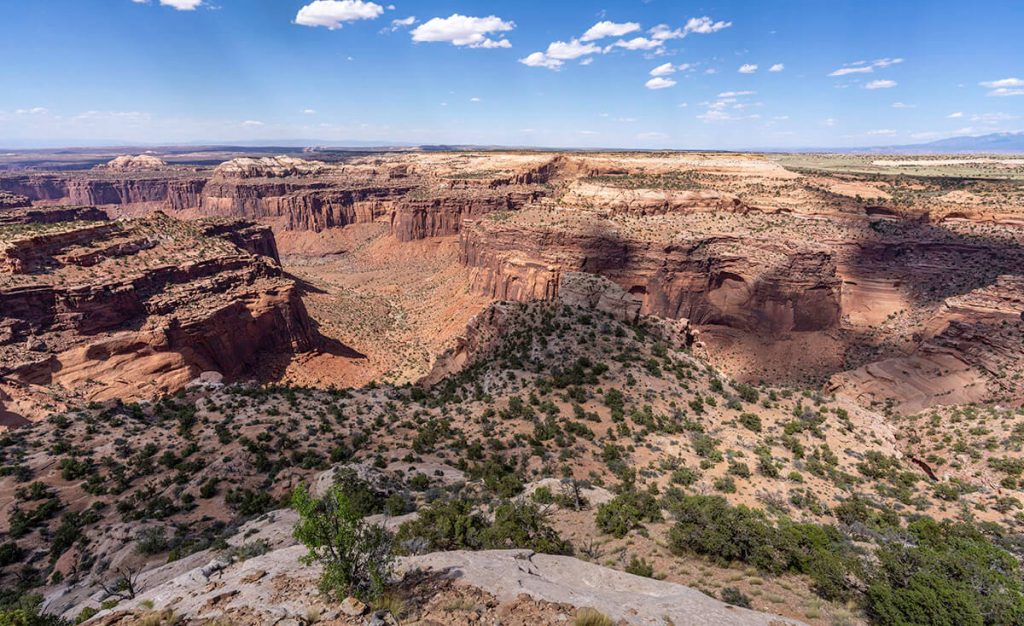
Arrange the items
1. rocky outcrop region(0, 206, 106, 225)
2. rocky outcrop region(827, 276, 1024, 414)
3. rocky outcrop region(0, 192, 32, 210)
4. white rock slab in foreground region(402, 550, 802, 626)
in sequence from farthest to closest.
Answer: rocky outcrop region(0, 192, 32, 210)
rocky outcrop region(0, 206, 106, 225)
rocky outcrop region(827, 276, 1024, 414)
white rock slab in foreground region(402, 550, 802, 626)

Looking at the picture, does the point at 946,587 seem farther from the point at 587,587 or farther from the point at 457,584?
the point at 457,584

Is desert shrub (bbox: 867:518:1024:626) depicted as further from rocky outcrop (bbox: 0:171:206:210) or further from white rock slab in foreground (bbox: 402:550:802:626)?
rocky outcrop (bbox: 0:171:206:210)

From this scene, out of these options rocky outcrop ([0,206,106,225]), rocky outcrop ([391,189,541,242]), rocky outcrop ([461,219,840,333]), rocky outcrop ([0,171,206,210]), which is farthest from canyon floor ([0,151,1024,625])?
rocky outcrop ([0,171,206,210])

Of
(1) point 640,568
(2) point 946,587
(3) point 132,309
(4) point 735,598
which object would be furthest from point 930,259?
(3) point 132,309

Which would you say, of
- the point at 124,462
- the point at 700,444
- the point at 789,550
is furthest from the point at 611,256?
the point at 124,462

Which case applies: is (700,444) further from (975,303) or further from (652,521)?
(975,303)

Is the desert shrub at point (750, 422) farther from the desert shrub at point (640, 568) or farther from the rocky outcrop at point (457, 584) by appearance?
the rocky outcrop at point (457, 584)
